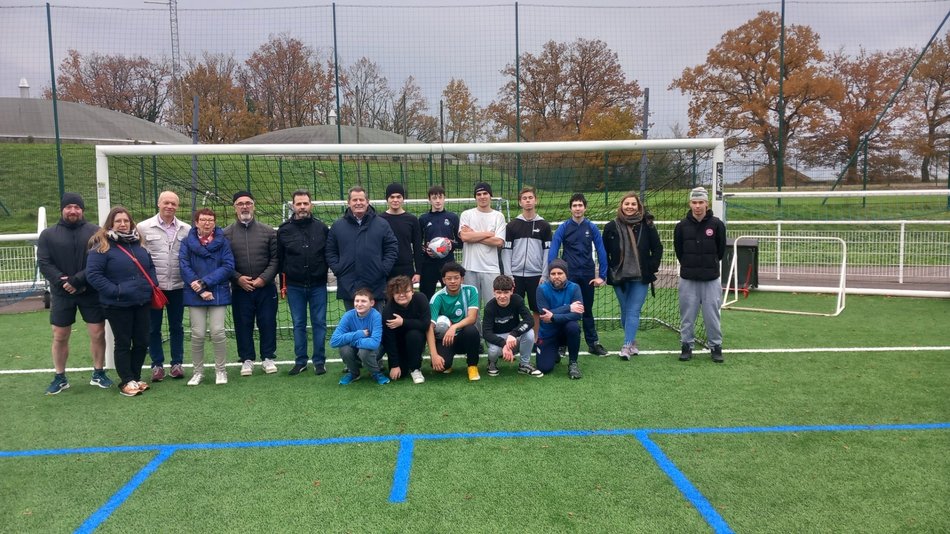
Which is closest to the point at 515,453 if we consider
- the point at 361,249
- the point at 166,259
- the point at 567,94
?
the point at 361,249

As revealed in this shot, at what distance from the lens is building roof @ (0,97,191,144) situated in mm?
22281

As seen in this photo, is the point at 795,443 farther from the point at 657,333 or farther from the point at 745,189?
the point at 745,189

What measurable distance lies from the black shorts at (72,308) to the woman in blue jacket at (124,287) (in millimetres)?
236

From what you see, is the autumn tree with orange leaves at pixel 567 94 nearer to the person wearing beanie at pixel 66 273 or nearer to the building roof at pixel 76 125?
the person wearing beanie at pixel 66 273

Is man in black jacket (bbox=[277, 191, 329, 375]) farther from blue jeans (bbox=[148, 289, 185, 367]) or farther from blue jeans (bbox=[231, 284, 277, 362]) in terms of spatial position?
blue jeans (bbox=[148, 289, 185, 367])

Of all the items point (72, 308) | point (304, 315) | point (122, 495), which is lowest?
point (122, 495)

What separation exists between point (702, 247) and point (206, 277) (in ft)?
16.0

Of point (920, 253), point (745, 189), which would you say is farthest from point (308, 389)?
point (745, 189)

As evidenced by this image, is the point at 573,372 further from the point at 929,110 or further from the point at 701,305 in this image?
the point at 929,110

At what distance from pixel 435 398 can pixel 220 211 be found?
4.77m

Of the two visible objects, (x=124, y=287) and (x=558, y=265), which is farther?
(x=558, y=265)

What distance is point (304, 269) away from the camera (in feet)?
19.6

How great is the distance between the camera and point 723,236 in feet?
20.7

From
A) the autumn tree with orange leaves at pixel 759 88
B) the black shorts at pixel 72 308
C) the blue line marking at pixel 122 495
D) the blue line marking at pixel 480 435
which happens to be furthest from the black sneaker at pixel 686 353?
the autumn tree with orange leaves at pixel 759 88
